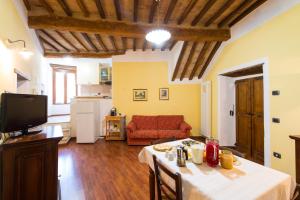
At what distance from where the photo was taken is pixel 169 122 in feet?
18.1

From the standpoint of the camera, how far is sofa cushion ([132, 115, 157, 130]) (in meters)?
5.47

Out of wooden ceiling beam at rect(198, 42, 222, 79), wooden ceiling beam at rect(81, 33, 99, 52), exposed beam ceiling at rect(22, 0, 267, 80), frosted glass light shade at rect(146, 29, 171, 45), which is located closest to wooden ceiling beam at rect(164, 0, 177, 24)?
exposed beam ceiling at rect(22, 0, 267, 80)

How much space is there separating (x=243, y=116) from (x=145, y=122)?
297 centimetres

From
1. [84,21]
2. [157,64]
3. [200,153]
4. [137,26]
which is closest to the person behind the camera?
[200,153]

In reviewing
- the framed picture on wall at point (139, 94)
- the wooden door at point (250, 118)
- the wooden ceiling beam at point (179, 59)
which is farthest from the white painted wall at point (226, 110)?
the framed picture on wall at point (139, 94)

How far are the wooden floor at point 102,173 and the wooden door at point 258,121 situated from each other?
106 inches

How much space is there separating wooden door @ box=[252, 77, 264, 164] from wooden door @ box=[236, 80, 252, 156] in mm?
135

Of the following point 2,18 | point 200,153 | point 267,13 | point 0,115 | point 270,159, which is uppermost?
point 267,13

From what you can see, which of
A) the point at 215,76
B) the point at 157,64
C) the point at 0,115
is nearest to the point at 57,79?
the point at 157,64

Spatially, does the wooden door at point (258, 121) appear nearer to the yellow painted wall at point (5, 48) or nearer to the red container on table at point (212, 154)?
the red container on table at point (212, 154)

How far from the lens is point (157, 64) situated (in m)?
5.91

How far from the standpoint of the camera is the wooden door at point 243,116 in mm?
4117

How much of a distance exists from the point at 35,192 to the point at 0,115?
3.14 feet

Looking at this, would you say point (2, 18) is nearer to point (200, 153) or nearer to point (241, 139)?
point (200, 153)
